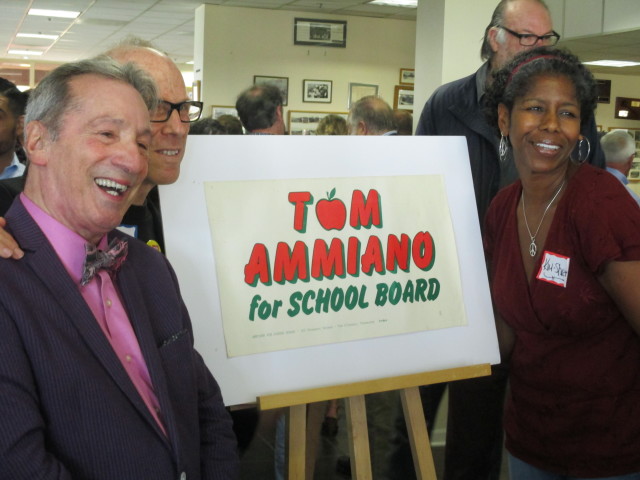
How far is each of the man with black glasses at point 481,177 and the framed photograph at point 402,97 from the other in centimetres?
739

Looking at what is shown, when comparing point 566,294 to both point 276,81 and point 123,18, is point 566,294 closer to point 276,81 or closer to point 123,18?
point 276,81

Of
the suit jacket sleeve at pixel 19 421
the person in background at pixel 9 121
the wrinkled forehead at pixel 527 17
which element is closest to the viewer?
the suit jacket sleeve at pixel 19 421

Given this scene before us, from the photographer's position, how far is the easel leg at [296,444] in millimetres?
1772

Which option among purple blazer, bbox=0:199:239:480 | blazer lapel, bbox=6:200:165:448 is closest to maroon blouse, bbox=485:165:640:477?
purple blazer, bbox=0:199:239:480

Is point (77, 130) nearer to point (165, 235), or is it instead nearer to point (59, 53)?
point (165, 235)

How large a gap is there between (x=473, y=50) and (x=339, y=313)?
3895 mm

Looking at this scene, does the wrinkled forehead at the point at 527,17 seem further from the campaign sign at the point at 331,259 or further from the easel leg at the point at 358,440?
the easel leg at the point at 358,440

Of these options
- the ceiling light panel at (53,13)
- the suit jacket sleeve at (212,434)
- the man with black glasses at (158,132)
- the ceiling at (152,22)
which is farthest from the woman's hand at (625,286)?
the ceiling light panel at (53,13)

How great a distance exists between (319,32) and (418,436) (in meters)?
8.40

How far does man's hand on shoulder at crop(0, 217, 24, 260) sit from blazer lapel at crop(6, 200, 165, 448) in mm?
20

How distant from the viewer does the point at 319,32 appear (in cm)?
959

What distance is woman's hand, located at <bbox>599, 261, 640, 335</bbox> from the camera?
1.61m

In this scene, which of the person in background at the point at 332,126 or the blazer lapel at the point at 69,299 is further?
the person in background at the point at 332,126

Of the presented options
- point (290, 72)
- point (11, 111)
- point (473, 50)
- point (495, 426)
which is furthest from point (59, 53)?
point (495, 426)
